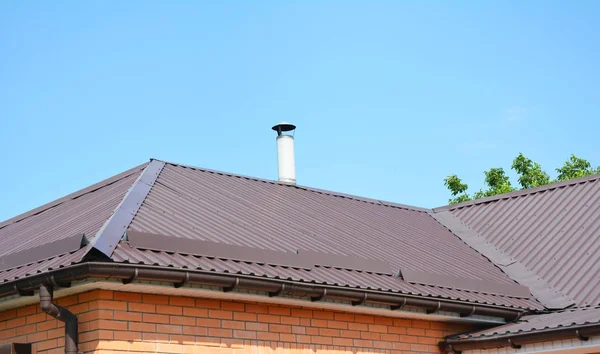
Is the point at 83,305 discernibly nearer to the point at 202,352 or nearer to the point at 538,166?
the point at 202,352

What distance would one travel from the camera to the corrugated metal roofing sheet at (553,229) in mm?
13023

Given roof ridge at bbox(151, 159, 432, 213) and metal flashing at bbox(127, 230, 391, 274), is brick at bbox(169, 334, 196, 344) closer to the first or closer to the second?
metal flashing at bbox(127, 230, 391, 274)

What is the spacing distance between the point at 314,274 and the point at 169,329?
6.52 feet

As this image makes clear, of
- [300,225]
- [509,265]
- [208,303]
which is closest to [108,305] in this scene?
[208,303]

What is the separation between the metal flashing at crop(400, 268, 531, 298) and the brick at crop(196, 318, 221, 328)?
10.1ft

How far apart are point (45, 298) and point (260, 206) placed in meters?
4.95

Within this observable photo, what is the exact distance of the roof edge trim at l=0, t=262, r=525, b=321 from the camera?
7.95 meters

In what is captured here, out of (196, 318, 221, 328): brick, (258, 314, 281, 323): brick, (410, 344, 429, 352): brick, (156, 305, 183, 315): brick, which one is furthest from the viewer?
(410, 344, 429, 352): brick

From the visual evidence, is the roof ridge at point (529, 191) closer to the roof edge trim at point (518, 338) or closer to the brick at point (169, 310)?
the roof edge trim at point (518, 338)

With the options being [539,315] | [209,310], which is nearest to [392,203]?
[539,315]

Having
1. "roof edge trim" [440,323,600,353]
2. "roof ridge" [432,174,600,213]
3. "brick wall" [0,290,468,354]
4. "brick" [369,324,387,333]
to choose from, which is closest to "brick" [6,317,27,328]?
"brick wall" [0,290,468,354]

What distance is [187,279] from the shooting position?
27.8 feet

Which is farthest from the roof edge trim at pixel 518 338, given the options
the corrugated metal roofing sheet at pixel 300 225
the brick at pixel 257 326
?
the brick at pixel 257 326

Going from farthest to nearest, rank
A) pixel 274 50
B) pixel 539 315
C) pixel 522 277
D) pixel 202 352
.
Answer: pixel 274 50 < pixel 522 277 < pixel 539 315 < pixel 202 352
